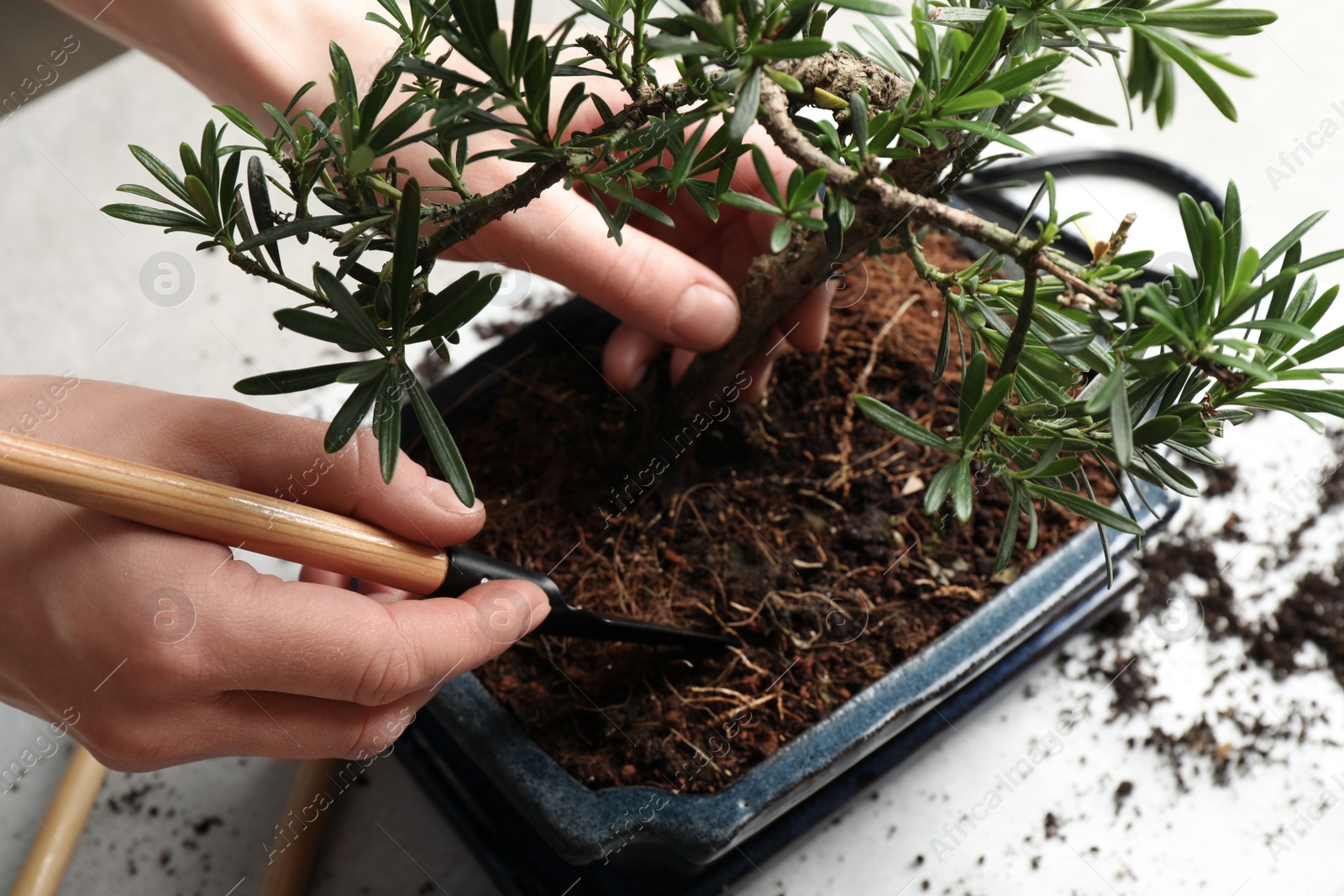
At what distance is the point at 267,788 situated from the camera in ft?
3.08

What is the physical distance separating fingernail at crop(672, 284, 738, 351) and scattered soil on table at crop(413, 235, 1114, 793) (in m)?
0.12

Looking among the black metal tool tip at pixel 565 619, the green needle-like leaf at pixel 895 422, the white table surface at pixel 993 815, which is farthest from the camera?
the white table surface at pixel 993 815

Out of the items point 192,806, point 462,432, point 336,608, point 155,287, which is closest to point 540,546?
point 462,432

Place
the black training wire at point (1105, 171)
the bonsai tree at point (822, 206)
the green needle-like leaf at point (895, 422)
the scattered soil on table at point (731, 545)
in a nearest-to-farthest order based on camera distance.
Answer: the bonsai tree at point (822, 206) < the green needle-like leaf at point (895, 422) < the scattered soil on table at point (731, 545) < the black training wire at point (1105, 171)

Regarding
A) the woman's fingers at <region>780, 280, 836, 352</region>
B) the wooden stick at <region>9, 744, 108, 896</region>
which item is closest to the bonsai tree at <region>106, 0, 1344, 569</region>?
the woman's fingers at <region>780, 280, 836, 352</region>

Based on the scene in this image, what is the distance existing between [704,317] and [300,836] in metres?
0.62

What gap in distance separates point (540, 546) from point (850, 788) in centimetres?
37

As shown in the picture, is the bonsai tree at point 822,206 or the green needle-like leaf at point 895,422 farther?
the green needle-like leaf at point 895,422

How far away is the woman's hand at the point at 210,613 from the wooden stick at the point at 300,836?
25 centimetres

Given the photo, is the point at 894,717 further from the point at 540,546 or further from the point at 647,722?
the point at 540,546

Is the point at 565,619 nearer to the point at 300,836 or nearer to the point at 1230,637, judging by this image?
the point at 300,836

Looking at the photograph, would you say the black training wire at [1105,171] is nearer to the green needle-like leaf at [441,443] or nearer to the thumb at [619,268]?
the thumb at [619,268]

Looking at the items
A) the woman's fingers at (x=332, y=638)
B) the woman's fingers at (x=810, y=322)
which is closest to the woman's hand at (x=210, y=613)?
the woman's fingers at (x=332, y=638)

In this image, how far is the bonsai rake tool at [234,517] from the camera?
0.46 metres
